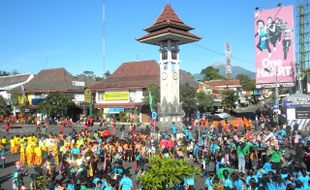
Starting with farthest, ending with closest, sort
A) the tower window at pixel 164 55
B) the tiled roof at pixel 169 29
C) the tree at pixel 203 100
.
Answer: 1. the tree at pixel 203 100
2. the tower window at pixel 164 55
3. the tiled roof at pixel 169 29

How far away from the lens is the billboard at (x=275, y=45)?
130 feet

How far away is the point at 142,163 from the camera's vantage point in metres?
14.5

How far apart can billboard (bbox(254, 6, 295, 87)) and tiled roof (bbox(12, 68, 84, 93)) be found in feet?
94.1

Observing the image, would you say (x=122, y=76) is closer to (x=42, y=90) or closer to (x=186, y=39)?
(x=42, y=90)

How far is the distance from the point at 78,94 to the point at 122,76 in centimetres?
798

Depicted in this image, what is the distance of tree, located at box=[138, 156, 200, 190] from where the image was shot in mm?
8797

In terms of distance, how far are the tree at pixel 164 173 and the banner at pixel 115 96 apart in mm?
40054

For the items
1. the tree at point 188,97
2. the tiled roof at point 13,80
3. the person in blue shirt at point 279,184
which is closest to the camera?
the person in blue shirt at point 279,184

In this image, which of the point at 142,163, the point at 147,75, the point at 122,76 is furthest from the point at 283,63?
the point at 142,163

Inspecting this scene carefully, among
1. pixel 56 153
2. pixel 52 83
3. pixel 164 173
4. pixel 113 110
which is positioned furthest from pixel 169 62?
pixel 52 83

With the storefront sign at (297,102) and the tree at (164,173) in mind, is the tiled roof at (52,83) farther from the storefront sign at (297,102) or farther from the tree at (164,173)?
the tree at (164,173)

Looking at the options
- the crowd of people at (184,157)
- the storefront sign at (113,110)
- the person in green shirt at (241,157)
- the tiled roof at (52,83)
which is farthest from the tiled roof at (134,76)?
the person in green shirt at (241,157)

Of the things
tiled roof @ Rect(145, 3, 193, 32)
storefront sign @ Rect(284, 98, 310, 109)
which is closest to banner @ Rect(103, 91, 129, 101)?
tiled roof @ Rect(145, 3, 193, 32)

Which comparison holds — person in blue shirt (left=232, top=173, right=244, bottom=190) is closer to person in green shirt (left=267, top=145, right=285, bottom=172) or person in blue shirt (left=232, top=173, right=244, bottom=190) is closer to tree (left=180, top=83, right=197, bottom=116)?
person in green shirt (left=267, top=145, right=285, bottom=172)
